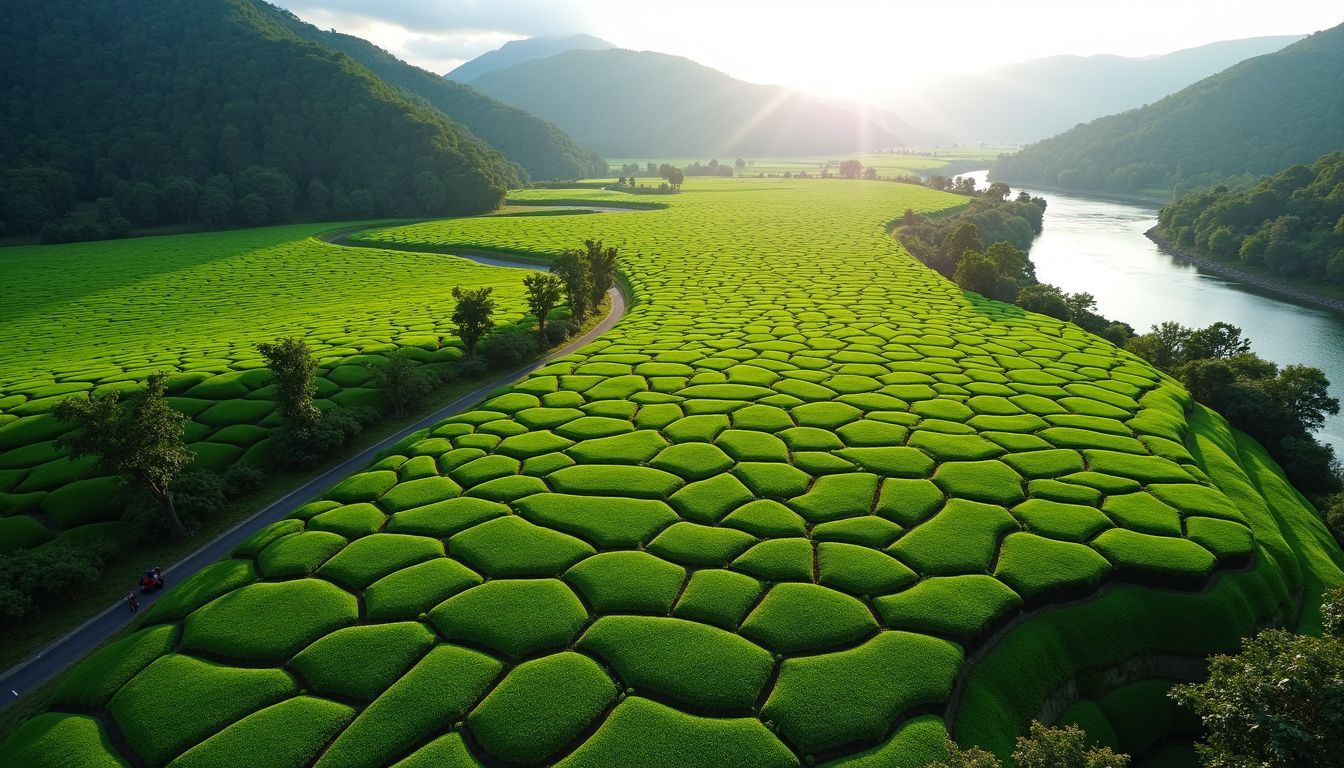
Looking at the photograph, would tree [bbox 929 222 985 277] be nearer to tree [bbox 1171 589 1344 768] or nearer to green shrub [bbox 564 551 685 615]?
green shrub [bbox 564 551 685 615]

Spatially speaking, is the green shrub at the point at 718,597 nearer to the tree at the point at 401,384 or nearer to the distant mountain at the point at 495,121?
the tree at the point at 401,384

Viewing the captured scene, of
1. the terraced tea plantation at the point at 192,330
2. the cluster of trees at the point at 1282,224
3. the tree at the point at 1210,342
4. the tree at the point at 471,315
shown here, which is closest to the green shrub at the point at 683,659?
the terraced tea plantation at the point at 192,330

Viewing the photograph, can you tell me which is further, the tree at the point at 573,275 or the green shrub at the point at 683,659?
the tree at the point at 573,275

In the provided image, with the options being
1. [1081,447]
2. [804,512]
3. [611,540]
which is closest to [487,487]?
[611,540]

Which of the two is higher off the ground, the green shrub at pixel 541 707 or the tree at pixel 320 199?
the tree at pixel 320 199

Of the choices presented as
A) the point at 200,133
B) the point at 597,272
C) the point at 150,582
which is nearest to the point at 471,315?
the point at 597,272

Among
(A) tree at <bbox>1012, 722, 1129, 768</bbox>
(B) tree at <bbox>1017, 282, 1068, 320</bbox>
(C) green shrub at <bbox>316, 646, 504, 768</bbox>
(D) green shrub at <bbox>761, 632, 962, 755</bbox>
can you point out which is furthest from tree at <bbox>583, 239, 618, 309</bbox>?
(A) tree at <bbox>1012, 722, 1129, 768</bbox>

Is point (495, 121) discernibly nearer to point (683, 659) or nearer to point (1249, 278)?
point (1249, 278)
